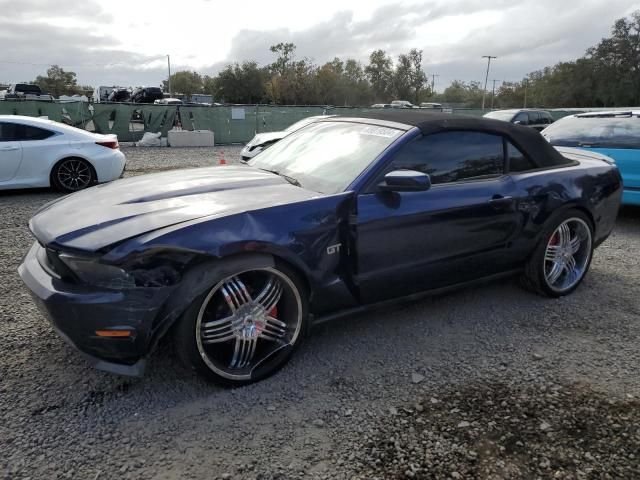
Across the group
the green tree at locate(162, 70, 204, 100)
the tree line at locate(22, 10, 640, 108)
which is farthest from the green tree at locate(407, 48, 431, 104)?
the green tree at locate(162, 70, 204, 100)

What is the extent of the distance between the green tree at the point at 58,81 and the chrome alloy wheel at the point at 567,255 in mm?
85010

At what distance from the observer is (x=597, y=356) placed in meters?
3.10

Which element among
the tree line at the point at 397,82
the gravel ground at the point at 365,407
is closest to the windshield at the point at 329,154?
the gravel ground at the point at 365,407

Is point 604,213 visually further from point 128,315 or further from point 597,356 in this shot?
point 128,315

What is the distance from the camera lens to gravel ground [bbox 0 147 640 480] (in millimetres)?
2141

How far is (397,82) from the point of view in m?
76.0

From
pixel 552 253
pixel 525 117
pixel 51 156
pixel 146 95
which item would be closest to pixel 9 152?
pixel 51 156

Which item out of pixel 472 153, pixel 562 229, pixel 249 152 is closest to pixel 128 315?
pixel 472 153

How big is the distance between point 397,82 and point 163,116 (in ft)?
210

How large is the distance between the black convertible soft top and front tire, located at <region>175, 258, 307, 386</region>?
148 centimetres

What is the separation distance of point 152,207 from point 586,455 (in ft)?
8.39

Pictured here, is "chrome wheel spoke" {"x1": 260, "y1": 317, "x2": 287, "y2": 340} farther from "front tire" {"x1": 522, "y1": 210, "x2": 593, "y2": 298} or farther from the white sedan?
the white sedan

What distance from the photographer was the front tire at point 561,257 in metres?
3.81

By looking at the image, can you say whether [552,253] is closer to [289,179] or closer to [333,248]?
[333,248]
